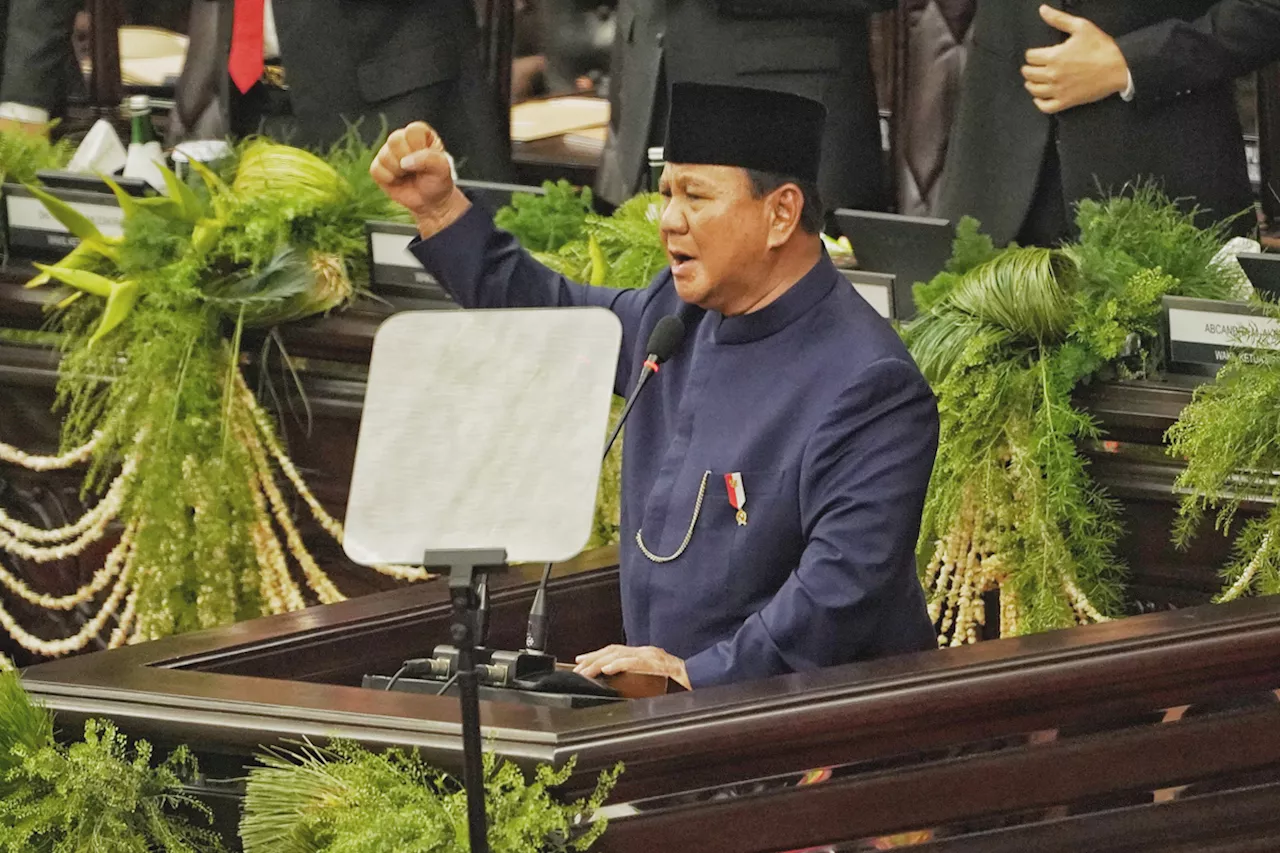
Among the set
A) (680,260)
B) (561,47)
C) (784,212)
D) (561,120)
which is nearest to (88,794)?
(680,260)

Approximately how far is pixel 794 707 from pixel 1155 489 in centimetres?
110

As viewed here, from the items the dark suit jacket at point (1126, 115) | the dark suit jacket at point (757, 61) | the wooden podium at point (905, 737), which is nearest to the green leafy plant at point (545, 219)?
the dark suit jacket at point (757, 61)

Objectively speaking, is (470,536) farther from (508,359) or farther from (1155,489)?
(1155,489)

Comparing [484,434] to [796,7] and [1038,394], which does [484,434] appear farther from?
[796,7]

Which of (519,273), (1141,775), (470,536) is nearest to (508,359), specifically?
(470,536)

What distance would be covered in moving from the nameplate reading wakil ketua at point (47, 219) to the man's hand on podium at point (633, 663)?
1620 mm

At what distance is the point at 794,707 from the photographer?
168 cm

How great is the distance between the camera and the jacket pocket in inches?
152

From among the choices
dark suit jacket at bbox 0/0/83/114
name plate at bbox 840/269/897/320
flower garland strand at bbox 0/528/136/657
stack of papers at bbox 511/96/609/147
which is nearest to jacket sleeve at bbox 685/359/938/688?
name plate at bbox 840/269/897/320

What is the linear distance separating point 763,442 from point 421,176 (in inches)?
21.8

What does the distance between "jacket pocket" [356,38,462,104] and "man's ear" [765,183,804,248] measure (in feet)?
6.08

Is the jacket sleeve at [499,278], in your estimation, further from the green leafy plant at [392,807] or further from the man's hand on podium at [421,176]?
the green leafy plant at [392,807]

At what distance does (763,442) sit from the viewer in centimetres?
214

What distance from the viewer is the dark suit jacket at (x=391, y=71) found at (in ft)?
12.7
